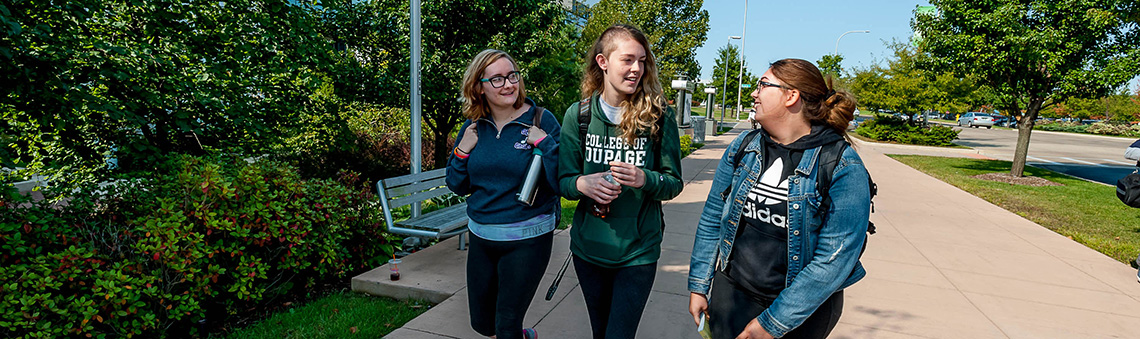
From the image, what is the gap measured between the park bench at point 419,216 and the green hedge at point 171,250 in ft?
1.14

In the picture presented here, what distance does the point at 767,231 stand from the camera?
1831 millimetres

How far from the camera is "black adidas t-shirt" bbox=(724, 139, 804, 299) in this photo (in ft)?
5.88

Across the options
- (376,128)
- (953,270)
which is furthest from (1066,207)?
(376,128)

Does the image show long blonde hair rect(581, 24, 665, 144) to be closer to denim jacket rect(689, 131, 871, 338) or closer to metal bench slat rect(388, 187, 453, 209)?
denim jacket rect(689, 131, 871, 338)

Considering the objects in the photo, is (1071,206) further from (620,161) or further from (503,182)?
(503,182)

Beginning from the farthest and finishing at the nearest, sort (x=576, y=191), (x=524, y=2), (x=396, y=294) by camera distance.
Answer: (x=524, y=2), (x=396, y=294), (x=576, y=191)

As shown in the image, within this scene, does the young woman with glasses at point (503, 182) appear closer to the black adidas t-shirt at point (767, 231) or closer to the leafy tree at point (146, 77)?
the black adidas t-shirt at point (767, 231)

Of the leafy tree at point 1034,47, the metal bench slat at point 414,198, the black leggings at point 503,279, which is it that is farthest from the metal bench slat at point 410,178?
the leafy tree at point 1034,47

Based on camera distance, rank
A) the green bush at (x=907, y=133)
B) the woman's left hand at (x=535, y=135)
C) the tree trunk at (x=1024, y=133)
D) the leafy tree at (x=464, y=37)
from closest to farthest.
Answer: the woman's left hand at (x=535, y=135), the leafy tree at (x=464, y=37), the tree trunk at (x=1024, y=133), the green bush at (x=907, y=133)

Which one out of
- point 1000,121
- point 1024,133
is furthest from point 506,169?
point 1000,121

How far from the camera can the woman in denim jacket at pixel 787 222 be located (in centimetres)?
171

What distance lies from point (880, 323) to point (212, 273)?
13.9ft

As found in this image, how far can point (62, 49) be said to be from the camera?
3656 millimetres

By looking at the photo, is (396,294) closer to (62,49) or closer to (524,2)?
(62,49)
